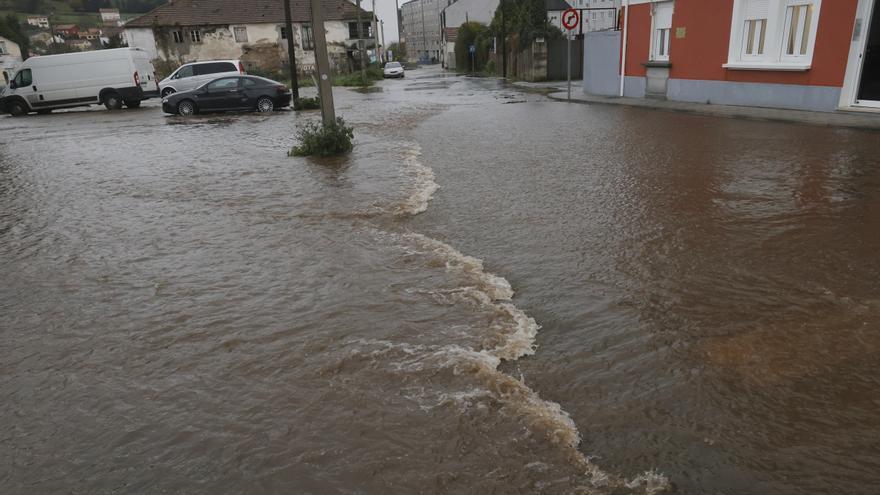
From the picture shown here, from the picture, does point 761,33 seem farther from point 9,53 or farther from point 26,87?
point 9,53

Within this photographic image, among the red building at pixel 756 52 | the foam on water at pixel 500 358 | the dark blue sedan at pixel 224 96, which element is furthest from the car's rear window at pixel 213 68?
the foam on water at pixel 500 358

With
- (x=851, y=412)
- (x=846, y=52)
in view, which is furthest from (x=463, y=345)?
(x=846, y=52)

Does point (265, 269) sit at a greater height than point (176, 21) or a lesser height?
lesser

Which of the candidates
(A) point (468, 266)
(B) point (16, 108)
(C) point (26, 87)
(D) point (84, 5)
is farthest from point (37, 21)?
(A) point (468, 266)

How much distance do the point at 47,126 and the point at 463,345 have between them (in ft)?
66.3

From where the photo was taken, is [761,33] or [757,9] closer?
[757,9]

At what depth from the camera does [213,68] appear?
25500 millimetres

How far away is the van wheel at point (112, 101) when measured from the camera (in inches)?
946

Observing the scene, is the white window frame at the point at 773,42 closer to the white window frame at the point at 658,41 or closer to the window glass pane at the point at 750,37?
the window glass pane at the point at 750,37

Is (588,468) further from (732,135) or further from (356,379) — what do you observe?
(732,135)

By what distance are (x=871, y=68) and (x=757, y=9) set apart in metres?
3.26

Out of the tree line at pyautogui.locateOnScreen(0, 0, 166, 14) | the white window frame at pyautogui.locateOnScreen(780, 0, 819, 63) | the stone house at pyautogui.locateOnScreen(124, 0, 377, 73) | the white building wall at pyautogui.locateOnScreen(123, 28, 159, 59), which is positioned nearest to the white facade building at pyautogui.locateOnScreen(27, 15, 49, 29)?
the tree line at pyautogui.locateOnScreen(0, 0, 166, 14)

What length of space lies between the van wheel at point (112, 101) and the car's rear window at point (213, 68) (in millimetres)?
3223

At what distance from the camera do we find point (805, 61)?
14250 millimetres
